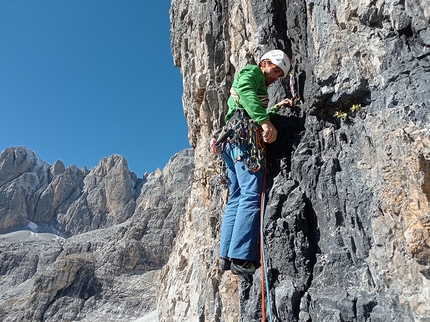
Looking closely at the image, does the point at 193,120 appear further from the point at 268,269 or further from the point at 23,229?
the point at 23,229

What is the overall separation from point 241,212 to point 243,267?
582 millimetres

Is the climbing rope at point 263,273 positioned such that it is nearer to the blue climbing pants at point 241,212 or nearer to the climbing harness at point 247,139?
the blue climbing pants at point 241,212

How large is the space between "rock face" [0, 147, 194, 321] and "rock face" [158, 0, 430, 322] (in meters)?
35.2

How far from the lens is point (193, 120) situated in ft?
35.3

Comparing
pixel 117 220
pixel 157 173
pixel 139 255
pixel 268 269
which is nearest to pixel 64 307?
pixel 139 255

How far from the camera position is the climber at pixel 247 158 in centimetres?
368

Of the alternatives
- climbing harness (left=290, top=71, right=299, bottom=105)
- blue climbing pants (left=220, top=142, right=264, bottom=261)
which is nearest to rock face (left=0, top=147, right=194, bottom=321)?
climbing harness (left=290, top=71, right=299, bottom=105)

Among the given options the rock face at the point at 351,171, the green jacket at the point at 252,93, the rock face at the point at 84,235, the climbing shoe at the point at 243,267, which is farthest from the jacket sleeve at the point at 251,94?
the rock face at the point at 84,235

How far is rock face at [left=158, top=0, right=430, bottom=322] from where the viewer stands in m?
2.84

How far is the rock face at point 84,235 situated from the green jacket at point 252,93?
3480cm

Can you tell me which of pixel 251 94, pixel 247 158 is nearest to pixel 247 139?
pixel 247 158

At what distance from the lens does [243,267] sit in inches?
144

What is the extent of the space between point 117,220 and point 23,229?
89.8 feet

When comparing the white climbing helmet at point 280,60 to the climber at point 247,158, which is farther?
the white climbing helmet at point 280,60
